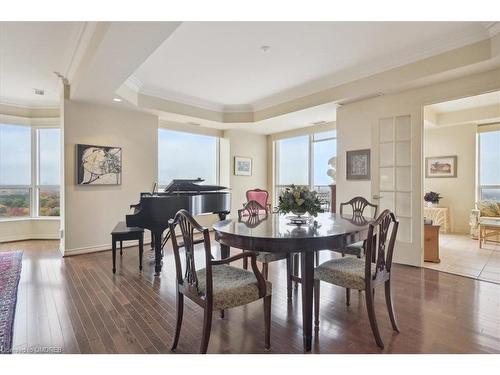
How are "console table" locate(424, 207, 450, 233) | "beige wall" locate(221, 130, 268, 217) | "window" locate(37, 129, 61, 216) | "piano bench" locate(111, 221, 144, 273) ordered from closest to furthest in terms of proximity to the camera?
"piano bench" locate(111, 221, 144, 273) < "window" locate(37, 129, 61, 216) < "console table" locate(424, 207, 450, 233) < "beige wall" locate(221, 130, 268, 217)

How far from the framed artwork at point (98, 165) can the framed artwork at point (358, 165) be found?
3.96m

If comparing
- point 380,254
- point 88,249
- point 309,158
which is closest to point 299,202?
point 380,254

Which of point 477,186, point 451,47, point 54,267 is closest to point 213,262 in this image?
point 54,267

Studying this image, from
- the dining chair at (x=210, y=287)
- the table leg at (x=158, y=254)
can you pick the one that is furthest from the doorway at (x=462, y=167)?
the table leg at (x=158, y=254)

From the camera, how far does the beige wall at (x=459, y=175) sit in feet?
20.3

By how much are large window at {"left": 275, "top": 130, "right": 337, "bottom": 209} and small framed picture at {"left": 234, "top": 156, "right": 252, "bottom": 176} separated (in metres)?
0.82

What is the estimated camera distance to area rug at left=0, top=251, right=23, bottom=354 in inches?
79.3

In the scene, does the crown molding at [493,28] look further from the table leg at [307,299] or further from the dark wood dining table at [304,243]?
the table leg at [307,299]

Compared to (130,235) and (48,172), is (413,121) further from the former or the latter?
(48,172)

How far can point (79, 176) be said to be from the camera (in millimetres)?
4402

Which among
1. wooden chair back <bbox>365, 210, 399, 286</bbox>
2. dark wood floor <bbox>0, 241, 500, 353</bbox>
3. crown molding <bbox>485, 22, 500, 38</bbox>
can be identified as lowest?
dark wood floor <bbox>0, 241, 500, 353</bbox>

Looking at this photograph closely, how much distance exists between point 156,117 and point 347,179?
3754 millimetres

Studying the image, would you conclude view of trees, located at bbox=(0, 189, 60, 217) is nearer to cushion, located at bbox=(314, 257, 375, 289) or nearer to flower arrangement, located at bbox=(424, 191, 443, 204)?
cushion, located at bbox=(314, 257, 375, 289)

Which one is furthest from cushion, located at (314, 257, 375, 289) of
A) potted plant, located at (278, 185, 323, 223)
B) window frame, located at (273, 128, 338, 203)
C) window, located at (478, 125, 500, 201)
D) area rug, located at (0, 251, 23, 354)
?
window, located at (478, 125, 500, 201)
